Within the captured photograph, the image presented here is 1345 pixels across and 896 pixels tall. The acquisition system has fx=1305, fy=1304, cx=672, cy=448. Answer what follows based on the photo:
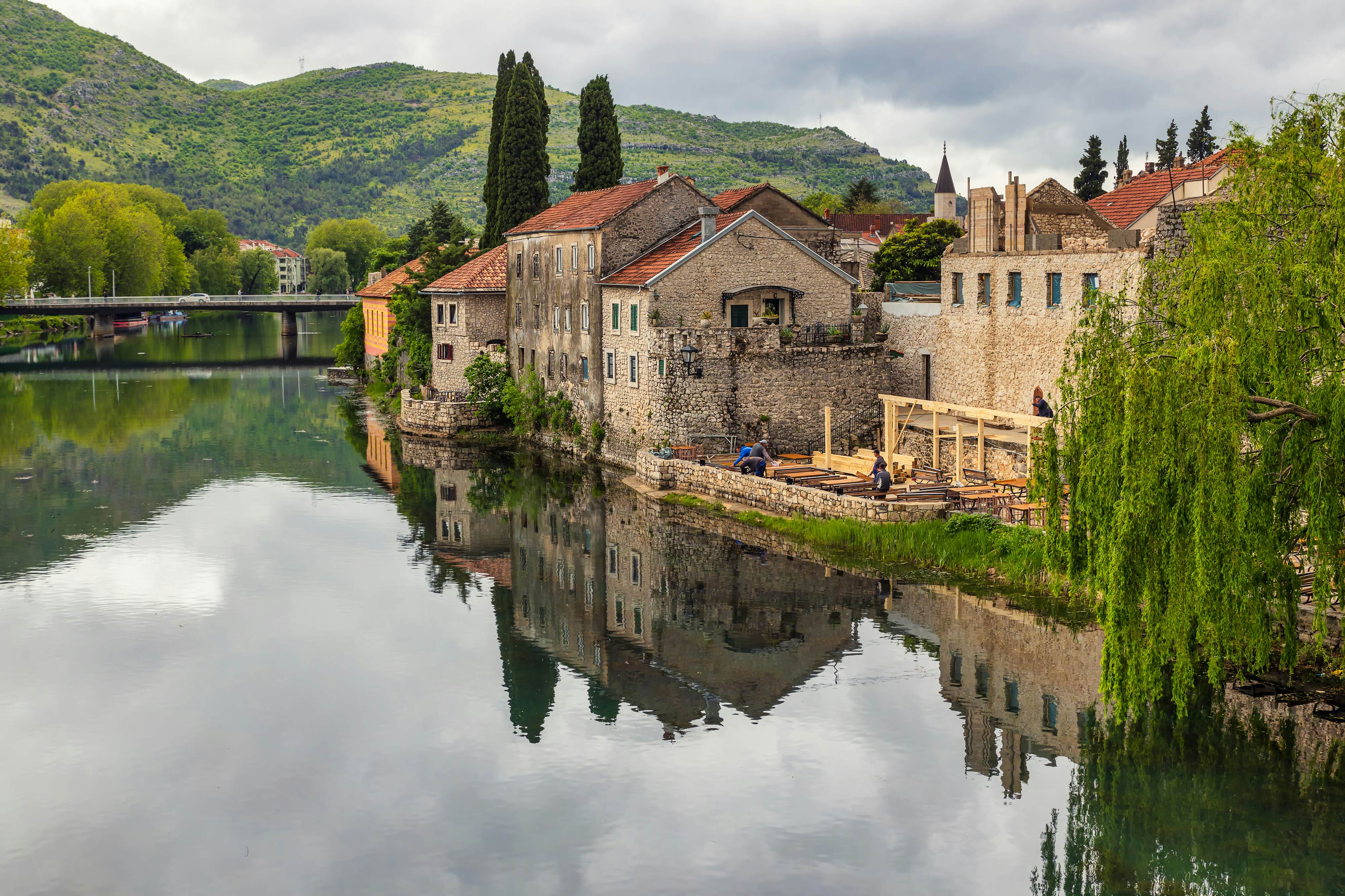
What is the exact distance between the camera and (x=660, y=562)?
31.0 metres

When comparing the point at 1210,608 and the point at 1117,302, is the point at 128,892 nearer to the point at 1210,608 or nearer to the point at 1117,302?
the point at 1210,608

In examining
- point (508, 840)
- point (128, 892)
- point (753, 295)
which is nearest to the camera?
point (128, 892)

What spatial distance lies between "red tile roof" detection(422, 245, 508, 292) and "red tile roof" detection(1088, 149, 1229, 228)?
79.0ft

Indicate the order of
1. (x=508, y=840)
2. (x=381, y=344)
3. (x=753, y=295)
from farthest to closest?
(x=381, y=344) < (x=753, y=295) < (x=508, y=840)

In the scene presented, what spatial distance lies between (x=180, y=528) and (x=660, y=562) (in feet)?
44.8

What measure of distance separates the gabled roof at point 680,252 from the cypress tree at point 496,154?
1859cm

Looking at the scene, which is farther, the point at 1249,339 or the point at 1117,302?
the point at 1117,302

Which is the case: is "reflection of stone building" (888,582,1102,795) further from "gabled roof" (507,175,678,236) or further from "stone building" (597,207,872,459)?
"gabled roof" (507,175,678,236)

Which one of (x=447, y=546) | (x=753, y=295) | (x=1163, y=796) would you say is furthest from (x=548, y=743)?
(x=753, y=295)

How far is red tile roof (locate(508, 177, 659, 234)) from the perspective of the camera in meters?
44.3

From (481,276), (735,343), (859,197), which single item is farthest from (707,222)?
(859,197)

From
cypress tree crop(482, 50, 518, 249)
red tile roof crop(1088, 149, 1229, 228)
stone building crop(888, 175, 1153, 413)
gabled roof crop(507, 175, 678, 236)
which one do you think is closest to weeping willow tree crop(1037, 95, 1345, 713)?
stone building crop(888, 175, 1153, 413)

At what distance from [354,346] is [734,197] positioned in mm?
38751

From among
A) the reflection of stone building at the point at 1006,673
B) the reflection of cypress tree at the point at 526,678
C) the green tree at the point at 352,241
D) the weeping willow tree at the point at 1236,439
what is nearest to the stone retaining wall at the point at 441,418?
the reflection of cypress tree at the point at 526,678
